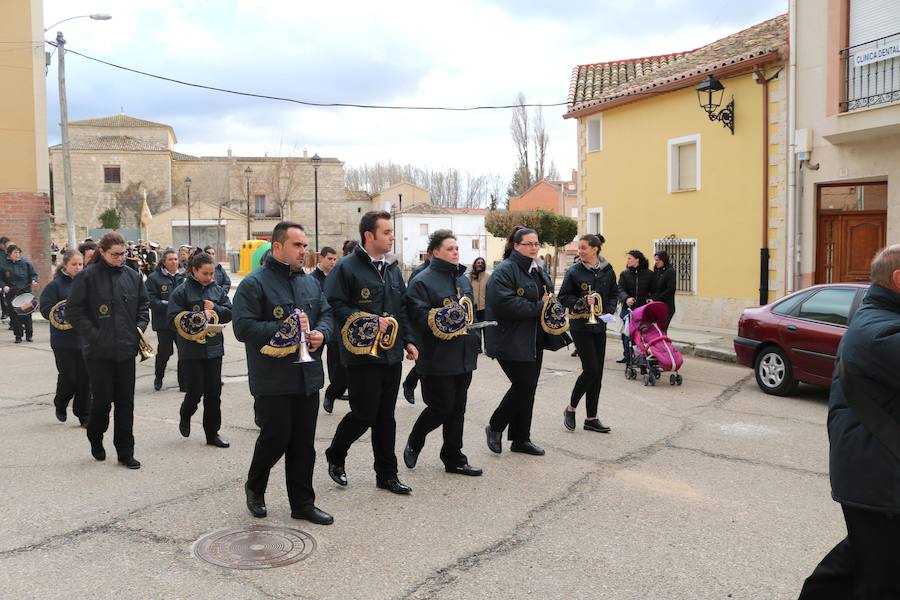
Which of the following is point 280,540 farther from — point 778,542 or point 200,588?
point 778,542

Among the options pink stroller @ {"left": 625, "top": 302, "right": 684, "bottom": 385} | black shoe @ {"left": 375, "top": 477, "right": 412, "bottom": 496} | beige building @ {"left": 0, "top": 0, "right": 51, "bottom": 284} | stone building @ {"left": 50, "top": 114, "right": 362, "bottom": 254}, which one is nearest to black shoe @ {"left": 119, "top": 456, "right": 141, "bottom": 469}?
black shoe @ {"left": 375, "top": 477, "right": 412, "bottom": 496}

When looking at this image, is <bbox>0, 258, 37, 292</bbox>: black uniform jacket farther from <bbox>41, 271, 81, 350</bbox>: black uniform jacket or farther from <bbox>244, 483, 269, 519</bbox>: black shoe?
<bbox>244, 483, 269, 519</bbox>: black shoe

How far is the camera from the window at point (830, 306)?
9.11 meters

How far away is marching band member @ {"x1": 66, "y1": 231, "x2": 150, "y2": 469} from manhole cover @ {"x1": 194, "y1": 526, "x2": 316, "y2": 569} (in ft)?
6.29

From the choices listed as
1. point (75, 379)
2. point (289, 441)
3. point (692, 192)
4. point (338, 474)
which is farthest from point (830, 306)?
point (692, 192)

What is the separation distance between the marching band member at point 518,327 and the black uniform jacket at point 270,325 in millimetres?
1819

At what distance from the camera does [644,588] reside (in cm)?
404

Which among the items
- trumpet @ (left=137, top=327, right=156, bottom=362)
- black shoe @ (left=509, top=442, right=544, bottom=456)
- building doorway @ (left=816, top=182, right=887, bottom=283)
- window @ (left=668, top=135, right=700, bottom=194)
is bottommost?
black shoe @ (left=509, top=442, right=544, bottom=456)

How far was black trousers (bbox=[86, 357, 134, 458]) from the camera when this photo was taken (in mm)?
6305

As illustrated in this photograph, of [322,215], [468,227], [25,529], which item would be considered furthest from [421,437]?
[322,215]

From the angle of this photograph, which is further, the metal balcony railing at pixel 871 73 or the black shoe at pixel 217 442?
the metal balcony railing at pixel 871 73

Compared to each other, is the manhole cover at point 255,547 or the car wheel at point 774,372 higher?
the car wheel at point 774,372

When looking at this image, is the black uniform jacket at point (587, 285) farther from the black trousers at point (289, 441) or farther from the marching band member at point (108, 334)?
the marching band member at point (108, 334)

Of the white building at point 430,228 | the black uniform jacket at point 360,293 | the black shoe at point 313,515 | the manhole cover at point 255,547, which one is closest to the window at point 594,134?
the black uniform jacket at point 360,293
